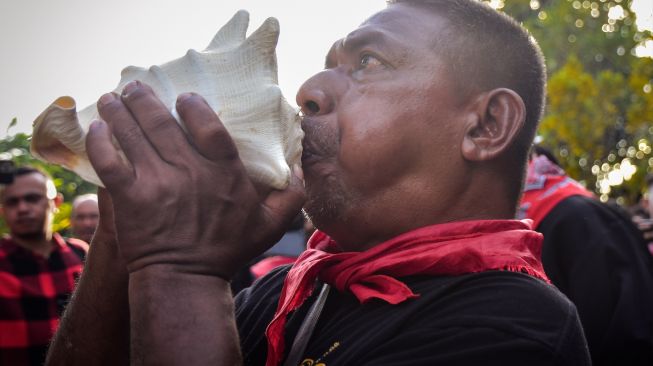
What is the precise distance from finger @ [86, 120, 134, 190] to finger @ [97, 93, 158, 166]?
0.02 m

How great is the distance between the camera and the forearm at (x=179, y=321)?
1288 millimetres

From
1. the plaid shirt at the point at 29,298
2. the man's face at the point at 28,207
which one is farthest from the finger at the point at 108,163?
the man's face at the point at 28,207

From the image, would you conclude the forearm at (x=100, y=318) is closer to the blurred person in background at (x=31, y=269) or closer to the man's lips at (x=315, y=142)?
the man's lips at (x=315, y=142)

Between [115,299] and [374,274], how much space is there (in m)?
0.68

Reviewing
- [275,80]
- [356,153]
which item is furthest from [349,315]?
[275,80]

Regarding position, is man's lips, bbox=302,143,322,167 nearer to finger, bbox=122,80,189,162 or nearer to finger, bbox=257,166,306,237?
finger, bbox=257,166,306,237

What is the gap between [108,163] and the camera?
4.40 ft

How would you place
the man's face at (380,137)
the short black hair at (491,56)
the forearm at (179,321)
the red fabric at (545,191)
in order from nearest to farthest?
1. the forearm at (179,321)
2. the man's face at (380,137)
3. the short black hair at (491,56)
4. the red fabric at (545,191)

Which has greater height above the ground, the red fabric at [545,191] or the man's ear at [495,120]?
the man's ear at [495,120]

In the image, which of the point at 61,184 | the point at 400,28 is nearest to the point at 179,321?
the point at 400,28

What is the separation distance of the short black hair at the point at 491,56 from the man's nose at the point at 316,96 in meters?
0.30

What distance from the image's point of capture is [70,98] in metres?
1.48

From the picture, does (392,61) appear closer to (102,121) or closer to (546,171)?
(102,121)

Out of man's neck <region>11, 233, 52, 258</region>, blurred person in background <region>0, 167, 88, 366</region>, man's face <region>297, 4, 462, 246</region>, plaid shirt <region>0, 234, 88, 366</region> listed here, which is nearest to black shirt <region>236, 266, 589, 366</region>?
man's face <region>297, 4, 462, 246</region>
